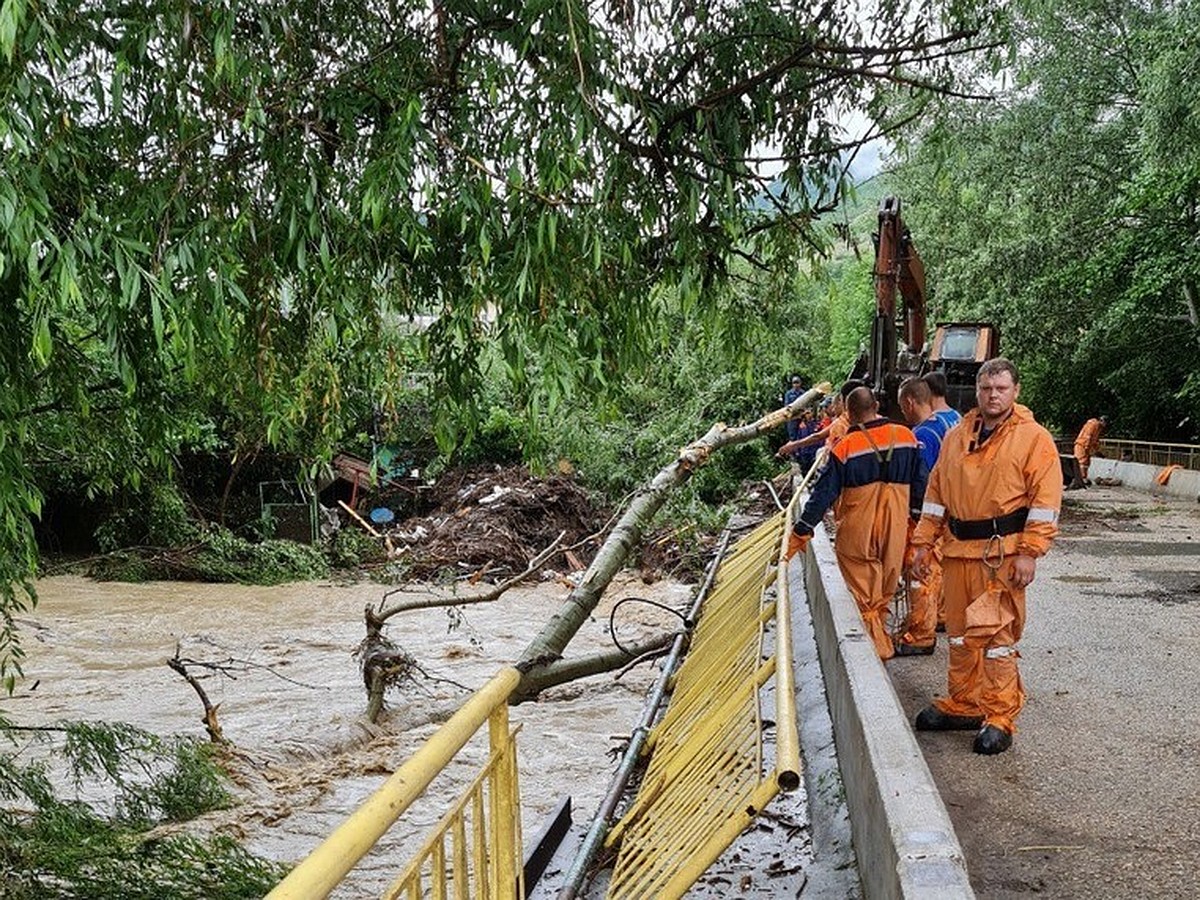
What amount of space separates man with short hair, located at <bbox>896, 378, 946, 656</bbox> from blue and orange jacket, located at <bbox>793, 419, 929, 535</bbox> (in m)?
0.79

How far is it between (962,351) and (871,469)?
11.9m

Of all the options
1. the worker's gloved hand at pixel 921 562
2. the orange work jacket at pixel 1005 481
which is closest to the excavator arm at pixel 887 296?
the worker's gloved hand at pixel 921 562

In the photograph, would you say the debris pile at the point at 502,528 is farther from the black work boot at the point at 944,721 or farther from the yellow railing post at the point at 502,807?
the yellow railing post at the point at 502,807

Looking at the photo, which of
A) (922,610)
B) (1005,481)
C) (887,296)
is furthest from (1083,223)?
→ (1005,481)

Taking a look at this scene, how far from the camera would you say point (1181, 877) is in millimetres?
3732

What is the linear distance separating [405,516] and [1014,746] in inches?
756

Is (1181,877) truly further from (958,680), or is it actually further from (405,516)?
(405,516)

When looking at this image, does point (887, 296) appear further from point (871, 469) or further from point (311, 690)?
point (311, 690)

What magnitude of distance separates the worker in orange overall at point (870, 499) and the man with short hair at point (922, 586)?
0.71 m

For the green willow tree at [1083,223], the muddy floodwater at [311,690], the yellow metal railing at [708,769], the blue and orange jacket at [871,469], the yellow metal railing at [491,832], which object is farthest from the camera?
the green willow tree at [1083,223]

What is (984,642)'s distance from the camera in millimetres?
5020

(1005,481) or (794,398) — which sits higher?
(794,398)

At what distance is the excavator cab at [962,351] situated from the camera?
1669 centimetres

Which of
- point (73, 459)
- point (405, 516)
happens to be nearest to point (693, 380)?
point (405, 516)
